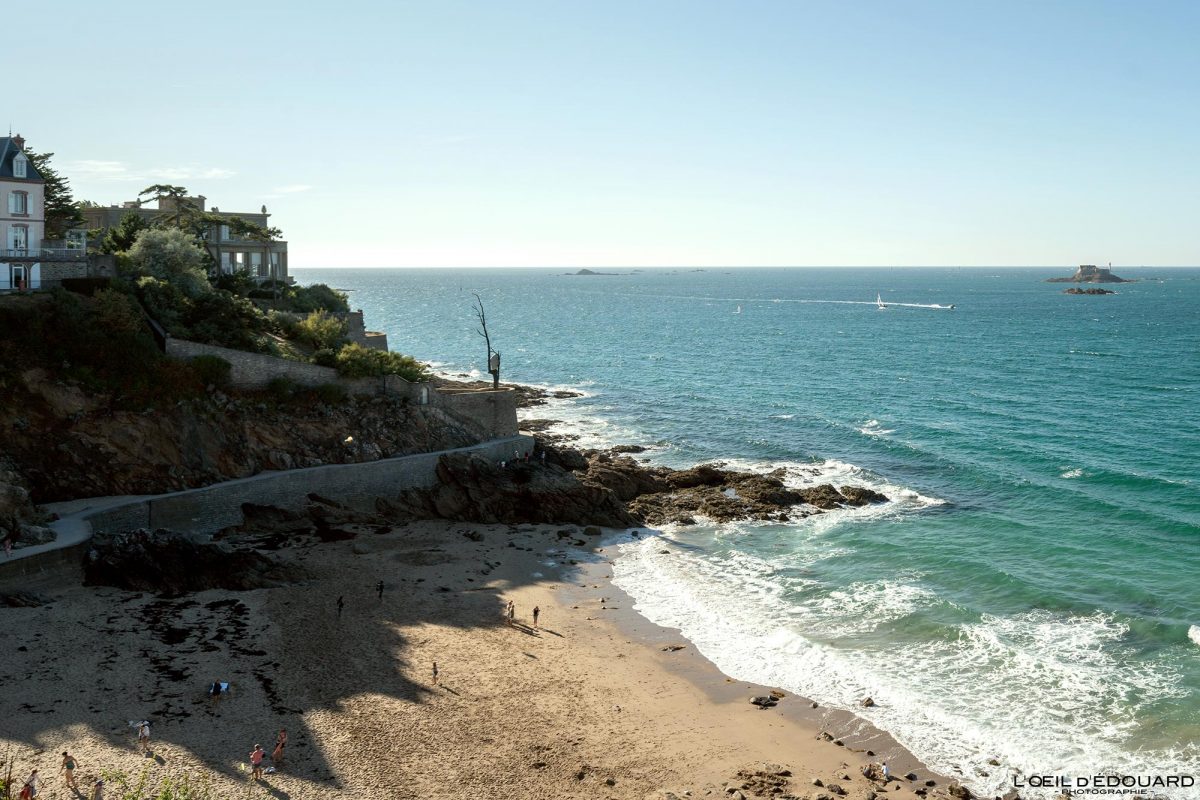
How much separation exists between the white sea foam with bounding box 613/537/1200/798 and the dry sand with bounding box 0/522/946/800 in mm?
1218

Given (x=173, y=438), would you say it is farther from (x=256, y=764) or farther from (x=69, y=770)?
(x=256, y=764)

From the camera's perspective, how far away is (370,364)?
48.6 meters

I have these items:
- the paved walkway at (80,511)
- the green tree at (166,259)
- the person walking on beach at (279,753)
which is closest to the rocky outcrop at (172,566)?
the paved walkway at (80,511)

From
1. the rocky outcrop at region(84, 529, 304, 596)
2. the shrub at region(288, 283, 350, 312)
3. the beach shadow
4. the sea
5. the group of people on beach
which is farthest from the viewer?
the shrub at region(288, 283, 350, 312)

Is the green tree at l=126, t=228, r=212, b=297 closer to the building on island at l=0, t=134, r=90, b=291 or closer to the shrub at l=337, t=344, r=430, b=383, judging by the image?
the building on island at l=0, t=134, r=90, b=291

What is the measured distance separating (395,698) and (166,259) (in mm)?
31729

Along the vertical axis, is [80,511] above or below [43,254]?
below

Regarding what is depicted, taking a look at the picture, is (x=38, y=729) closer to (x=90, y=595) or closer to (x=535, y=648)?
(x=90, y=595)

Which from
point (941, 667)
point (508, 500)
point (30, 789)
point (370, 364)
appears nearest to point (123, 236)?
point (370, 364)

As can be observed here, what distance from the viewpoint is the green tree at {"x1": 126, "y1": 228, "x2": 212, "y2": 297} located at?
49.4 metres

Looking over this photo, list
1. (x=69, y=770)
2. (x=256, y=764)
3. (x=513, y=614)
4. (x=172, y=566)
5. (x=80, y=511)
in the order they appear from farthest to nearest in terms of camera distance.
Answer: (x=80, y=511) < (x=172, y=566) < (x=513, y=614) < (x=256, y=764) < (x=69, y=770)

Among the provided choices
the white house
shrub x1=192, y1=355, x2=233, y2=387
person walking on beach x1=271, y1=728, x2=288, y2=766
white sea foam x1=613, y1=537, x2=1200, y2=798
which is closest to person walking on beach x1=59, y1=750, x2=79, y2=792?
person walking on beach x1=271, y1=728, x2=288, y2=766

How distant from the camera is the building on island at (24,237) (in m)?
45.9

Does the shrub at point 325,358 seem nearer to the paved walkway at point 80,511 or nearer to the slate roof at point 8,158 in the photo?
the paved walkway at point 80,511
